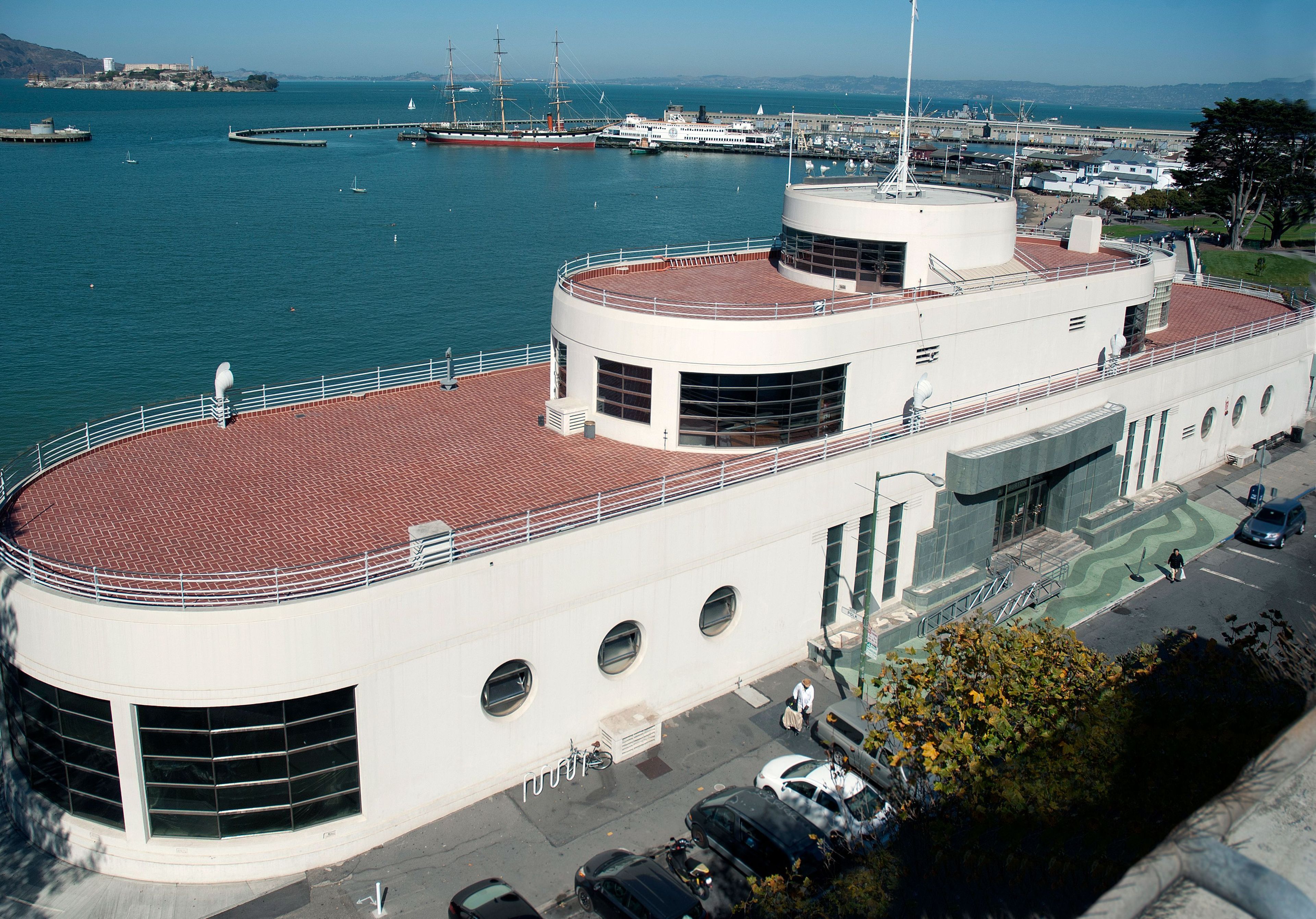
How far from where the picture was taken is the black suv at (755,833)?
20266mm

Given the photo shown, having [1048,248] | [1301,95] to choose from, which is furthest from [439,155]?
[1301,95]

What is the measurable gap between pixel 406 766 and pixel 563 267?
56.4ft

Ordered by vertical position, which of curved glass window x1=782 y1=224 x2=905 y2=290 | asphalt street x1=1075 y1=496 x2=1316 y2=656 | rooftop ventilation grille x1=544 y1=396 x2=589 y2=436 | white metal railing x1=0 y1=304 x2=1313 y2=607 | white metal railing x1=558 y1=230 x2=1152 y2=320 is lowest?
asphalt street x1=1075 y1=496 x2=1316 y2=656

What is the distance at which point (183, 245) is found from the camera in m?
98.3

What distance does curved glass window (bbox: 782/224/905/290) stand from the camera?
34.8 meters

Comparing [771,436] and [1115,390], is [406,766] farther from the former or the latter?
[1115,390]

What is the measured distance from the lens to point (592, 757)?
24.3 m

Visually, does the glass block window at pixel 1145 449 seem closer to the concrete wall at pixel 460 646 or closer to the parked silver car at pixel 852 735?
the concrete wall at pixel 460 646

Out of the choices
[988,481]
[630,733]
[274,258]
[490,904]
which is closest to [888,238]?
[988,481]

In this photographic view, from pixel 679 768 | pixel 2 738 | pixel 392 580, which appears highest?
pixel 392 580

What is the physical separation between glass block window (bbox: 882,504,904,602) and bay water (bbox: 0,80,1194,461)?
38.1 metres

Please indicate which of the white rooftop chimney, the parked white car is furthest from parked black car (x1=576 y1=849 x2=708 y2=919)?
the white rooftop chimney

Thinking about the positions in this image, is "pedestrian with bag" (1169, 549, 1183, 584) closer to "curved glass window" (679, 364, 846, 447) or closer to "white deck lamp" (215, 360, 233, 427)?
"curved glass window" (679, 364, 846, 447)

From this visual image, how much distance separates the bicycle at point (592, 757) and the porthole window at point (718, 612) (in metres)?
4.10
